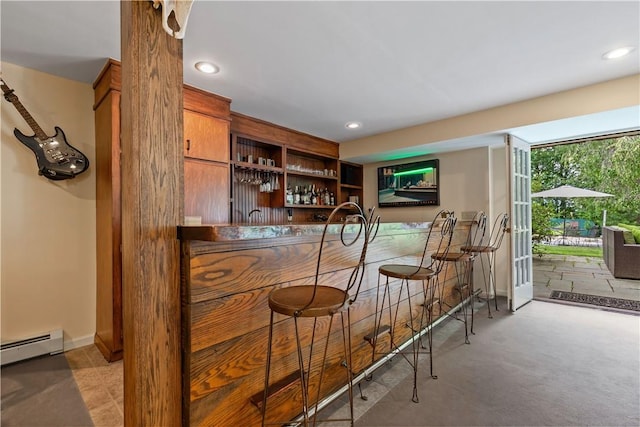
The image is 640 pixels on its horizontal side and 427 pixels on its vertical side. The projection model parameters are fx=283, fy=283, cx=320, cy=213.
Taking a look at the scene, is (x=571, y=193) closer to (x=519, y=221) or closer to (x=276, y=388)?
(x=519, y=221)

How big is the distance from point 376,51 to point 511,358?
2.63 meters

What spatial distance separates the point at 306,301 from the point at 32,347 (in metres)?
2.56

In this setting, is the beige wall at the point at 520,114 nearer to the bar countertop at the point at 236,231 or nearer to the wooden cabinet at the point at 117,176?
the wooden cabinet at the point at 117,176

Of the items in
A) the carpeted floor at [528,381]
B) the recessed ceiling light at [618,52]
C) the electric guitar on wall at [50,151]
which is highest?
the recessed ceiling light at [618,52]

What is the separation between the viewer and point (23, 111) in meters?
2.20

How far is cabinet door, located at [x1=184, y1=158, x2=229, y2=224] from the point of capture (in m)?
2.66

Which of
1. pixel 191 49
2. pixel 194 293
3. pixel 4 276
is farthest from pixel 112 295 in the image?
pixel 191 49

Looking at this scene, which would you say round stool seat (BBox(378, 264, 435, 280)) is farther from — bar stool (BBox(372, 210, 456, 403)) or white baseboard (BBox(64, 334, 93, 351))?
white baseboard (BBox(64, 334, 93, 351))

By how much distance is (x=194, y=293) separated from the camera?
1149 mm

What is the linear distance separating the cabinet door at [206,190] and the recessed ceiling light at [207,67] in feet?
2.61

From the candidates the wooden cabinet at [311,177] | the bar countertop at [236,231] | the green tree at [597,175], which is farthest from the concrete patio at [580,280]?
the bar countertop at [236,231]

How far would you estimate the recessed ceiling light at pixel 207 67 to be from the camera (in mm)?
2246

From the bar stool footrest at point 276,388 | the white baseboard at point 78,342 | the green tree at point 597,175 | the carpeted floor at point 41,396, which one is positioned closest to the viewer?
the bar stool footrest at point 276,388

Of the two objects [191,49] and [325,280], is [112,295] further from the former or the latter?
[191,49]
